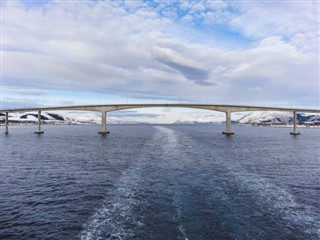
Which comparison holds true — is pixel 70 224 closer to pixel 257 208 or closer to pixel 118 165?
pixel 257 208

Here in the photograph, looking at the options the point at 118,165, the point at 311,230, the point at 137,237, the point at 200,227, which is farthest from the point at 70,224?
the point at 118,165

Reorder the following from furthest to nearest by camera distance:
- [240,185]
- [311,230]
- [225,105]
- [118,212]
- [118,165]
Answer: [225,105] < [118,165] < [240,185] < [118,212] < [311,230]

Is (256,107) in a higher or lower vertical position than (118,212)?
higher

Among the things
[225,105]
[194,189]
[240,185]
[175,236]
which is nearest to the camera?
[175,236]

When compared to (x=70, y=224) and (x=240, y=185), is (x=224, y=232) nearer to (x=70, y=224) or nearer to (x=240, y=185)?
(x=70, y=224)

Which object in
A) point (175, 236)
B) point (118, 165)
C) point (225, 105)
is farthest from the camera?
point (225, 105)

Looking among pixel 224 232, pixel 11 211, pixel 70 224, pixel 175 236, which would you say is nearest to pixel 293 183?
pixel 224 232

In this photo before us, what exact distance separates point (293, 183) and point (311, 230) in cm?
1456

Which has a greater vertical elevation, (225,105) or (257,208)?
(225,105)

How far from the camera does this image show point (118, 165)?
44.9 m

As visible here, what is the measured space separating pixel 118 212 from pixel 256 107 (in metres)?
134

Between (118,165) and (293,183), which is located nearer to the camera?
(293,183)

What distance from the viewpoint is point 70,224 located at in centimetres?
1994

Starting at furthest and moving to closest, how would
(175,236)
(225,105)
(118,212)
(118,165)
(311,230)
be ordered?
(225,105) < (118,165) < (118,212) < (311,230) < (175,236)
